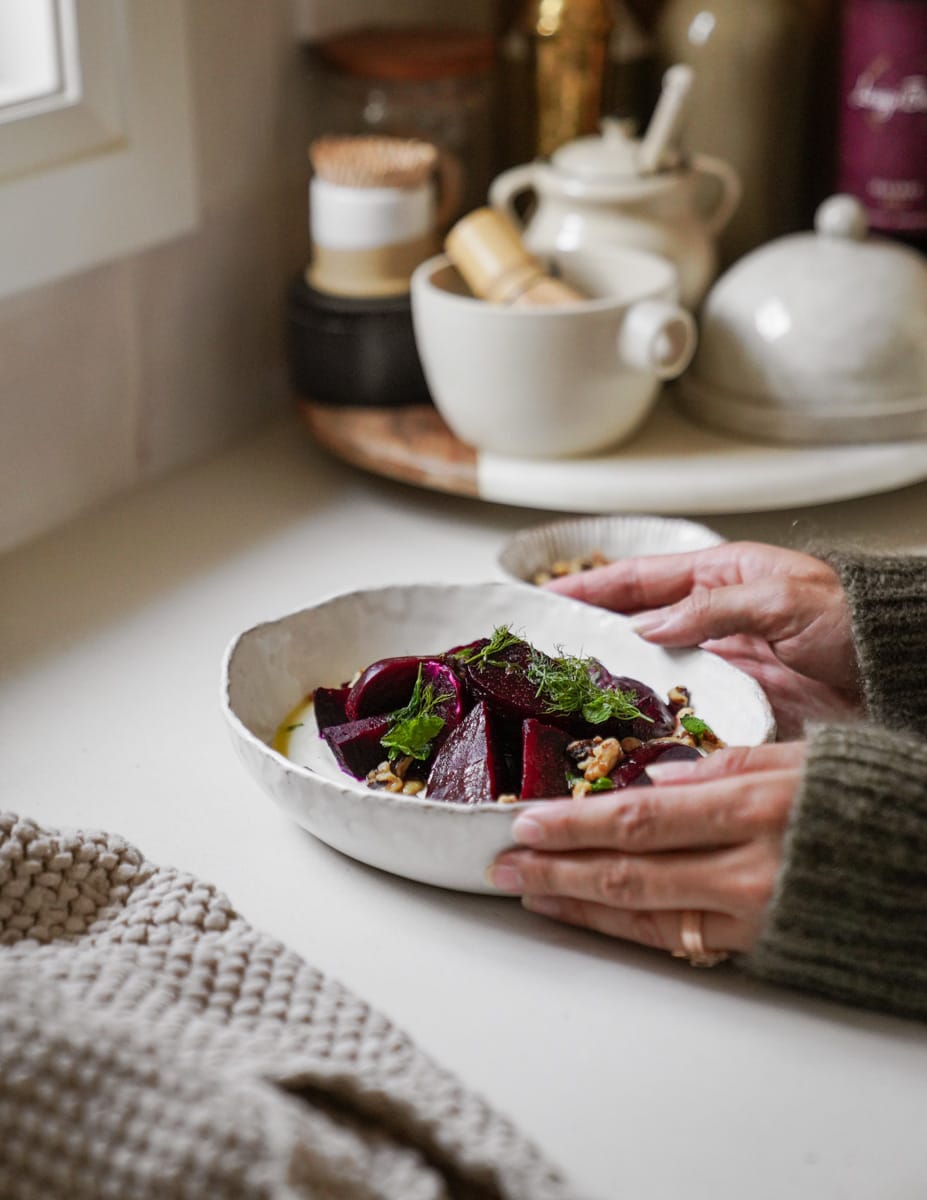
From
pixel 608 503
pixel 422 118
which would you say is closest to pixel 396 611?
pixel 608 503

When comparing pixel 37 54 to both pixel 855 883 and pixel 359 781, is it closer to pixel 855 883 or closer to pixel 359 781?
pixel 359 781

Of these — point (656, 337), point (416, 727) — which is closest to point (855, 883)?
point (416, 727)

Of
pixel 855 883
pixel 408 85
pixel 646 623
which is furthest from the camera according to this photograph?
pixel 408 85

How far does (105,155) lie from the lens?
44.3 inches

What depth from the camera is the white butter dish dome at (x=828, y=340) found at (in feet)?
Result: 3.80

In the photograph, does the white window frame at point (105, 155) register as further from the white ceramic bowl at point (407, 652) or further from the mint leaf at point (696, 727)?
the mint leaf at point (696, 727)

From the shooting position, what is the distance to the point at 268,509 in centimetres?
121

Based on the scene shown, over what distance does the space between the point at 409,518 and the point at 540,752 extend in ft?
1.62

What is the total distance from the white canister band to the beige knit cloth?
77cm

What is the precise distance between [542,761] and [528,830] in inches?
2.4

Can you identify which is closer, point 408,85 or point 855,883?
point 855,883

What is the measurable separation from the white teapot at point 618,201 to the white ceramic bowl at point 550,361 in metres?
0.07

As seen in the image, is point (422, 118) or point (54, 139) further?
point (422, 118)

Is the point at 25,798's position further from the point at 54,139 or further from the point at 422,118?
the point at 422,118
